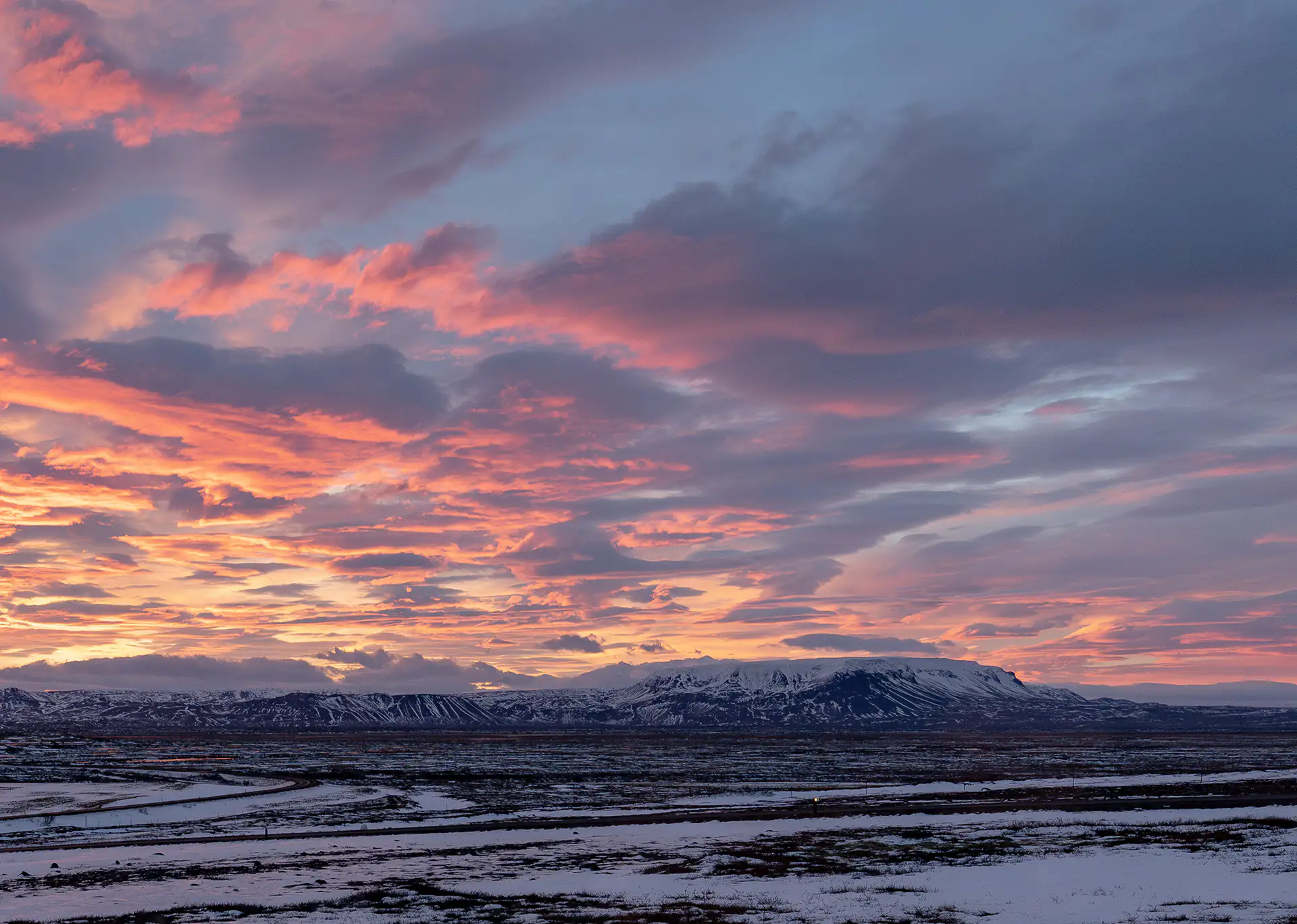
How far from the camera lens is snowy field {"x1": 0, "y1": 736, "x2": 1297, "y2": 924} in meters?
31.0

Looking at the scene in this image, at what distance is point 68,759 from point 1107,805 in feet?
365

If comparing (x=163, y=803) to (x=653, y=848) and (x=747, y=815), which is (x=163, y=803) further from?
(x=653, y=848)

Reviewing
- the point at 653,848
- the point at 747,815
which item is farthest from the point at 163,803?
the point at 653,848

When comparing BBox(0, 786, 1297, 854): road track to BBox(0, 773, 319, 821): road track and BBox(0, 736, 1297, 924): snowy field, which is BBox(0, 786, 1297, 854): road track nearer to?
BBox(0, 736, 1297, 924): snowy field

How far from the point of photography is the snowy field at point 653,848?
31016 mm

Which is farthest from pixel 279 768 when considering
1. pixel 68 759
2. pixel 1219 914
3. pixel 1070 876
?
pixel 1219 914

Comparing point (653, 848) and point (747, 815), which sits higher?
point (653, 848)

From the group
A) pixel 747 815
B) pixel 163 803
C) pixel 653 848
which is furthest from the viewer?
pixel 163 803

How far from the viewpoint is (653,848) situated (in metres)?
44.4

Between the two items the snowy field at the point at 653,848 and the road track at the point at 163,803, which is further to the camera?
the road track at the point at 163,803

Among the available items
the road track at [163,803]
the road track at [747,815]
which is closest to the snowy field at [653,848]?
the road track at [747,815]

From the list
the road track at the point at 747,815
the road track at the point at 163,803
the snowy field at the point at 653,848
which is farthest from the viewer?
the road track at the point at 163,803

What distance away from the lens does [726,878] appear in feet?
120

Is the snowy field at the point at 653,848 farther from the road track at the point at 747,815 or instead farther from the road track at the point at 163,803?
the road track at the point at 163,803
